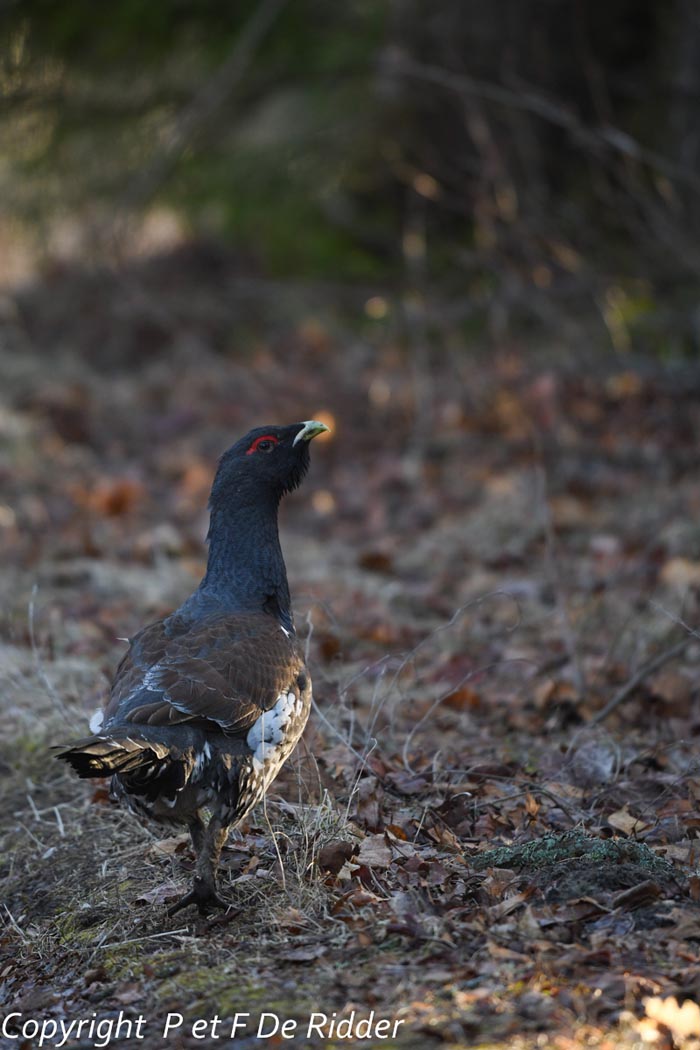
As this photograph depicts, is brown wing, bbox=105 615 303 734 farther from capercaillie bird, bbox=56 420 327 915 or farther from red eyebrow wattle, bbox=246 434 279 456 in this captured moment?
red eyebrow wattle, bbox=246 434 279 456

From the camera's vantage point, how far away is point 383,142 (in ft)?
40.4

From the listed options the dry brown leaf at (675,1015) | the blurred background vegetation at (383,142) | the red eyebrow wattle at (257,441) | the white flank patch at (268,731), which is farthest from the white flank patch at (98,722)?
the blurred background vegetation at (383,142)

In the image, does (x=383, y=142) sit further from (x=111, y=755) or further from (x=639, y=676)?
(x=111, y=755)

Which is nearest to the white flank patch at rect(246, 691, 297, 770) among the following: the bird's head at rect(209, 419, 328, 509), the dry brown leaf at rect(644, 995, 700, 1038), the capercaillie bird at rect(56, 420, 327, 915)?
the capercaillie bird at rect(56, 420, 327, 915)

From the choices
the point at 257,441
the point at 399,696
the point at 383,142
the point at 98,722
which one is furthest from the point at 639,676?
the point at 383,142

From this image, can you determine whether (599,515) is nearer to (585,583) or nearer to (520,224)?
(585,583)

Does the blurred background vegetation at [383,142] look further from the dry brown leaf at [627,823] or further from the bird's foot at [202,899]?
the bird's foot at [202,899]

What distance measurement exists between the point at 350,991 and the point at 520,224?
765cm

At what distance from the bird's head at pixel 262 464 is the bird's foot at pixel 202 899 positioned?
171 cm

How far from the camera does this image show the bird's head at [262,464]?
5254mm

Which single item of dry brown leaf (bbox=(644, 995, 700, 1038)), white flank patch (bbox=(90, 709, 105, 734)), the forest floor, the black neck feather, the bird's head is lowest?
the forest floor

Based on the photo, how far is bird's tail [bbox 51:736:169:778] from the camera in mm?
3615

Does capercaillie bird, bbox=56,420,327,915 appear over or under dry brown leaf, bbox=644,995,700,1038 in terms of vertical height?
over

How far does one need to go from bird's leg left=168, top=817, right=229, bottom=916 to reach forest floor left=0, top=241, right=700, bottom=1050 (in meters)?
0.10
